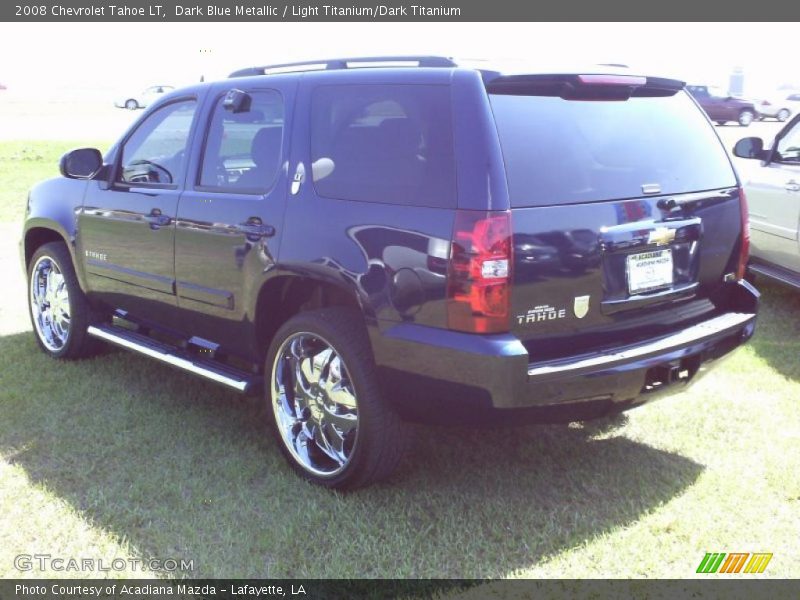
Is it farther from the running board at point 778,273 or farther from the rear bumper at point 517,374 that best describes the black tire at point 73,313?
the running board at point 778,273

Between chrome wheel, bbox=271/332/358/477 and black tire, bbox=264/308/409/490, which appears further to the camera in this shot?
chrome wheel, bbox=271/332/358/477

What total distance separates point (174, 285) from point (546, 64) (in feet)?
7.79

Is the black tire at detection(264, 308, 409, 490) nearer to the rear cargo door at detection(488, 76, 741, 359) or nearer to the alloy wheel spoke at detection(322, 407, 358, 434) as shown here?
the alloy wheel spoke at detection(322, 407, 358, 434)

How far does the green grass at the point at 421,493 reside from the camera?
3449mm

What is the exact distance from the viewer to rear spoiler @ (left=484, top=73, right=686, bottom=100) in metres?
Result: 3.52

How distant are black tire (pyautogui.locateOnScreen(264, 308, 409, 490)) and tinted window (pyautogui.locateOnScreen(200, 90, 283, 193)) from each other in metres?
0.78

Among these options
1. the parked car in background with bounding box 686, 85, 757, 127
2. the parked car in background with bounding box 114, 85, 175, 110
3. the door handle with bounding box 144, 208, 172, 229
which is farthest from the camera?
the parked car in background with bounding box 114, 85, 175, 110

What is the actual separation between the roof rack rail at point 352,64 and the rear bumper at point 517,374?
1199 mm

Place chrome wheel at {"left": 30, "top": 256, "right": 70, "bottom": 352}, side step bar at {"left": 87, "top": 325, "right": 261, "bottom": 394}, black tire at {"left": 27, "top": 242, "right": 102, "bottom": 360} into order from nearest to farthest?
side step bar at {"left": 87, "top": 325, "right": 261, "bottom": 394}
black tire at {"left": 27, "top": 242, "right": 102, "bottom": 360}
chrome wheel at {"left": 30, "top": 256, "right": 70, "bottom": 352}

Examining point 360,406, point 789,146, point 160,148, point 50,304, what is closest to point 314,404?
point 360,406

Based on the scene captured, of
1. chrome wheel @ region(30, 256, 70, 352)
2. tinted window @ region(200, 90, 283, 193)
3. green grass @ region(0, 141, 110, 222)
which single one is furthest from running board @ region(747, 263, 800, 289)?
green grass @ region(0, 141, 110, 222)

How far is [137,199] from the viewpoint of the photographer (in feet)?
16.4

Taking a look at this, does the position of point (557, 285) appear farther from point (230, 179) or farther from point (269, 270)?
point (230, 179)
